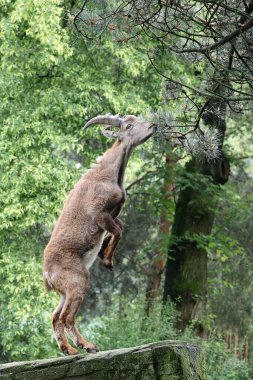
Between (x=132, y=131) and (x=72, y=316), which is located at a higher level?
(x=132, y=131)

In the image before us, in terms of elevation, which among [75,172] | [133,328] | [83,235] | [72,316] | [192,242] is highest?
[75,172]

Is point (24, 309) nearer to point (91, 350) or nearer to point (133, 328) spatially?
point (133, 328)

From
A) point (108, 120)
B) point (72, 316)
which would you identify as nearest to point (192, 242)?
point (108, 120)

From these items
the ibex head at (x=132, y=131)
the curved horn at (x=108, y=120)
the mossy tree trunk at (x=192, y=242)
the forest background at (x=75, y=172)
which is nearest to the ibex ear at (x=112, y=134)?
the ibex head at (x=132, y=131)

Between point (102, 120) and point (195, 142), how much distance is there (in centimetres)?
110

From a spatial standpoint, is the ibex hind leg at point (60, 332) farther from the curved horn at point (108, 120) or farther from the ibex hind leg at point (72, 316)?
the curved horn at point (108, 120)

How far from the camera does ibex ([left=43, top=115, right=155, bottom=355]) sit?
8.55 meters

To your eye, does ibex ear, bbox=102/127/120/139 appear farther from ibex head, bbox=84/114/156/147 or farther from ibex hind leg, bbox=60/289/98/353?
ibex hind leg, bbox=60/289/98/353

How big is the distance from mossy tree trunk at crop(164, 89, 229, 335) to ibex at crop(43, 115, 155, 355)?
33.4 feet

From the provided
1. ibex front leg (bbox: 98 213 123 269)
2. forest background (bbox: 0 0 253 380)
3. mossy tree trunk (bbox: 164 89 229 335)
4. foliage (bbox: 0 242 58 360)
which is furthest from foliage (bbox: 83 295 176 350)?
ibex front leg (bbox: 98 213 123 269)

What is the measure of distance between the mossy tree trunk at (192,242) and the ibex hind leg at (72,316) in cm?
1055

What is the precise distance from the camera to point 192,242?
19.7m

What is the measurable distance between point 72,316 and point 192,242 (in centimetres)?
1140

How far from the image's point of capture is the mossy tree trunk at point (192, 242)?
19484mm
